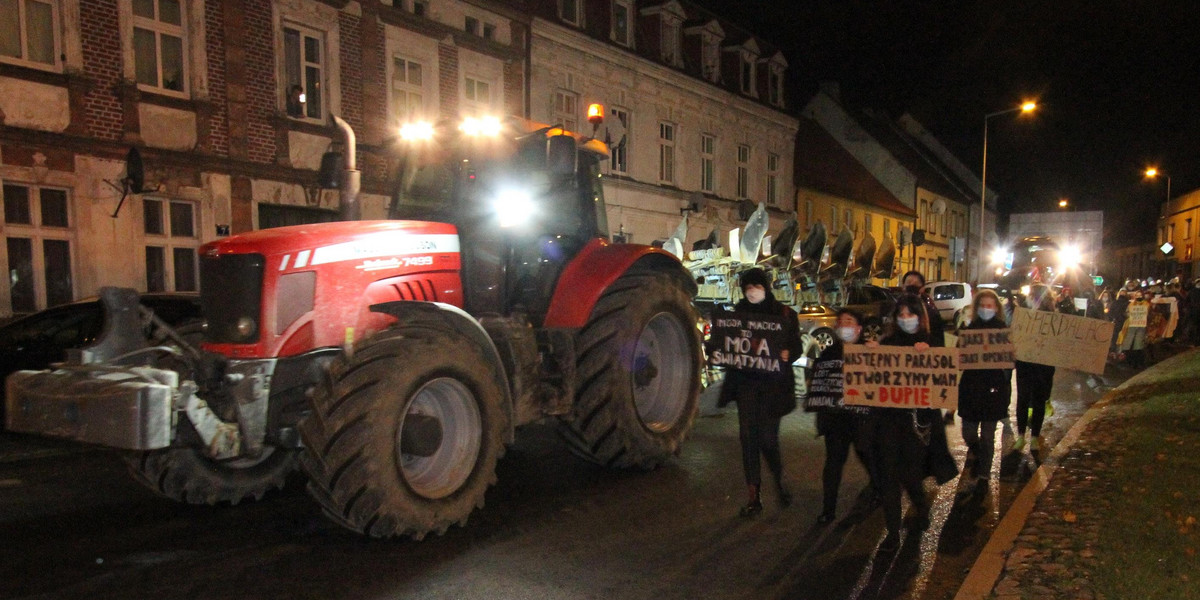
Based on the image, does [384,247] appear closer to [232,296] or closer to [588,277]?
[232,296]

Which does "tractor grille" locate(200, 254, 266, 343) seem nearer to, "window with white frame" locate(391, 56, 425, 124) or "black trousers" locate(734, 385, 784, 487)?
"black trousers" locate(734, 385, 784, 487)

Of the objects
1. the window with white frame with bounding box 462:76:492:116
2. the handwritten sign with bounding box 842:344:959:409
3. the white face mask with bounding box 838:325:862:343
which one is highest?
the window with white frame with bounding box 462:76:492:116

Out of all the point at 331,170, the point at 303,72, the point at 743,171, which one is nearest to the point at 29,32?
the point at 303,72

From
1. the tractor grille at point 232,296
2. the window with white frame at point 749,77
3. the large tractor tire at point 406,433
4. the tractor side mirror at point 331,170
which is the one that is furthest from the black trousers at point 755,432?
the window with white frame at point 749,77

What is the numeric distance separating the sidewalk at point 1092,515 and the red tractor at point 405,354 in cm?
284

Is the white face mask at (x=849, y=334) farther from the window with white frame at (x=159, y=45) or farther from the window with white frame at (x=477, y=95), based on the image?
the window with white frame at (x=477, y=95)

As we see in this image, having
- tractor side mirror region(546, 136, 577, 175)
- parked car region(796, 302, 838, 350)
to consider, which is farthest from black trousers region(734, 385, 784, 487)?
parked car region(796, 302, 838, 350)

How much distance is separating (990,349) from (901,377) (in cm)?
179

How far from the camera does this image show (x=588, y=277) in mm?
6547

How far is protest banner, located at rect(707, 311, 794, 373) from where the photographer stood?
5.72m

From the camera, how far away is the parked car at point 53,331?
8.73 m

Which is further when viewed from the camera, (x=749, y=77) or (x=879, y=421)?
(x=749, y=77)

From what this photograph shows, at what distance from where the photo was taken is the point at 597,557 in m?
4.82

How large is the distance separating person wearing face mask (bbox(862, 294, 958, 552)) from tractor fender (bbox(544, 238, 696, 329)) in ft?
7.20
